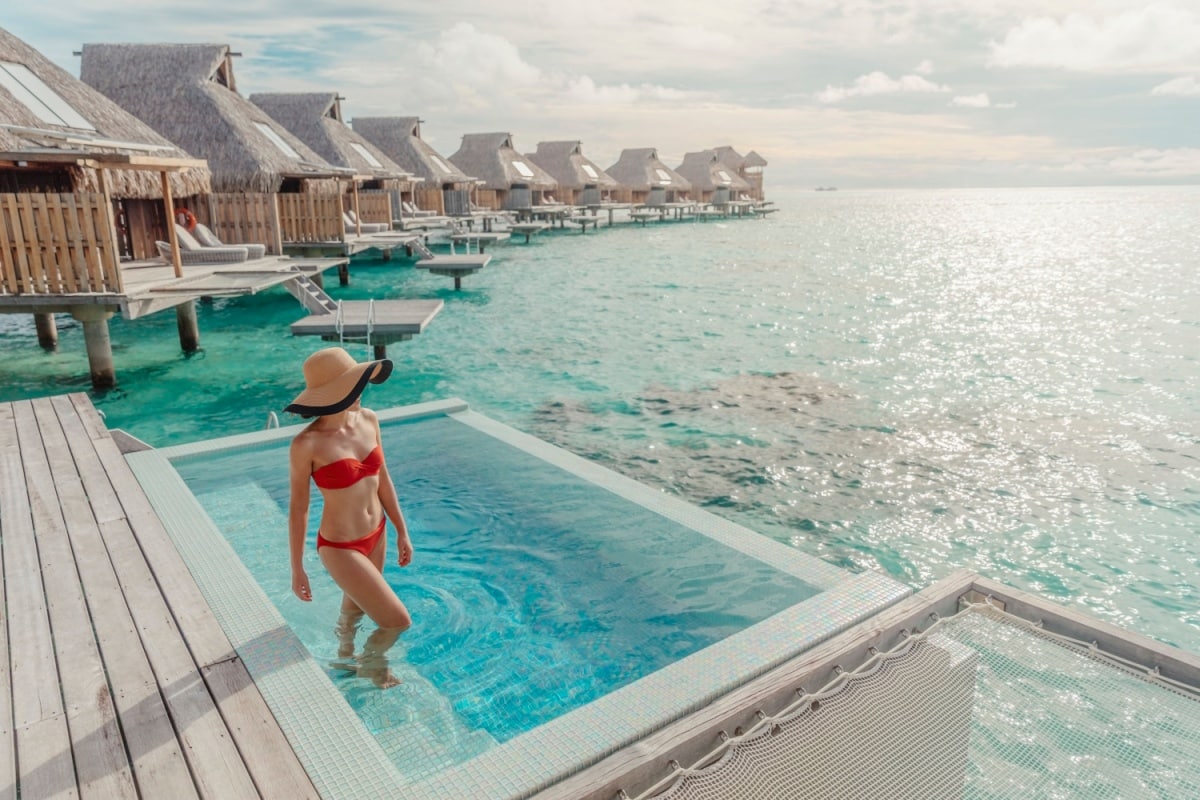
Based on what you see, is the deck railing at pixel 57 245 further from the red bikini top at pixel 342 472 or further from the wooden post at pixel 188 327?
the red bikini top at pixel 342 472

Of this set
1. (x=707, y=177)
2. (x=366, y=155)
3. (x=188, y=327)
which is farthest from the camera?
(x=707, y=177)

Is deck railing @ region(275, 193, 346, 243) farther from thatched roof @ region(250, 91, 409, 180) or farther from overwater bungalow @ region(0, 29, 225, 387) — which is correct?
thatched roof @ region(250, 91, 409, 180)

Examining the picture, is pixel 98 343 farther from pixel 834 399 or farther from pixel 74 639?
pixel 834 399

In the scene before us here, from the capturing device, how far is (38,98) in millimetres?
14188

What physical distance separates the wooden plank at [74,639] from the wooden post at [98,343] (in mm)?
5502

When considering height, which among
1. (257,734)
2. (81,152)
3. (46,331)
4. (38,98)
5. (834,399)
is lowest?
(834,399)

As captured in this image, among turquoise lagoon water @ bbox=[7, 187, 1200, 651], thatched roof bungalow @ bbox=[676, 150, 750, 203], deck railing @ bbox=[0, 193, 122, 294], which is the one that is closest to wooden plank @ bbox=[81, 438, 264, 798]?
turquoise lagoon water @ bbox=[7, 187, 1200, 651]

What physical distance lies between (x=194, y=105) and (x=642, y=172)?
49927mm

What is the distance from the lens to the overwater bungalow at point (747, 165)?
79.5 metres

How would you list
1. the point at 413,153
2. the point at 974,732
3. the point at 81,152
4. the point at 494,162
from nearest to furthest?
the point at 974,732
the point at 81,152
the point at 413,153
the point at 494,162

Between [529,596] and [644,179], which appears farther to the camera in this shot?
[644,179]

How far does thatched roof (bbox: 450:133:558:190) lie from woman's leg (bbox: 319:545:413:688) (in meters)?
48.6

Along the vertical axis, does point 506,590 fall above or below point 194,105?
below

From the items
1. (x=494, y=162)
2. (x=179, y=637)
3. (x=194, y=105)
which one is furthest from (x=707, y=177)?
(x=179, y=637)
